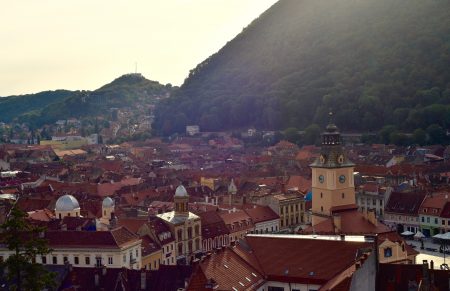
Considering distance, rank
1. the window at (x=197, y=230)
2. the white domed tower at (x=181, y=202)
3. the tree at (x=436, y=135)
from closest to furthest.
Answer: the white domed tower at (x=181, y=202) → the window at (x=197, y=230) → the tree at (x=436, y=135)

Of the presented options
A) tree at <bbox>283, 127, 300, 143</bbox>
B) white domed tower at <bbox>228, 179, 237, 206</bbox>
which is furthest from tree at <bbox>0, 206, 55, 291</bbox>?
tree at <bbox>283, 127, 300, 143</bbox>

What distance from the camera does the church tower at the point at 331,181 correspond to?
66.7 meters

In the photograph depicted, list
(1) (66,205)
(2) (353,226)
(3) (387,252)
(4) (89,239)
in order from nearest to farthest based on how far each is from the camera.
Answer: (3) (387,252) < (4) (89,239) < (2) (353,226) < (1) (66,205)

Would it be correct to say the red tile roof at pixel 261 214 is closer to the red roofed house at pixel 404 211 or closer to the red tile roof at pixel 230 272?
the red roofed house at pixel 404 211

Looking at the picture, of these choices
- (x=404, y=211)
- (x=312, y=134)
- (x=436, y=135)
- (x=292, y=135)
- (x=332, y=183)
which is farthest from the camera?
(x=292, y=135)

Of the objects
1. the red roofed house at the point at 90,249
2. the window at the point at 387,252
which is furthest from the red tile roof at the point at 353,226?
the red roofed house at the point at 90,249

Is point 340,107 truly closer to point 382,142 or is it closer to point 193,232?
point 382,142

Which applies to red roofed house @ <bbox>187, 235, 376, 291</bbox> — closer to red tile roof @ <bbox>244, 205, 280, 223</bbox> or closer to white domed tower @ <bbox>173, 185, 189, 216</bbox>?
white domed tower @ <bbox>173, 185, 189, 216</bbox>

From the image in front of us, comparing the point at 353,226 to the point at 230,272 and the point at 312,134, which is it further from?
the point at 312,134

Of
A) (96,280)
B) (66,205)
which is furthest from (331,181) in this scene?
(96,280)

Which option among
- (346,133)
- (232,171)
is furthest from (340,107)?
(232,171)

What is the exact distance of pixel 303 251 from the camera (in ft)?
152

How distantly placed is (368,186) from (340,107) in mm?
86682

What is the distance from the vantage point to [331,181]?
6675cm
